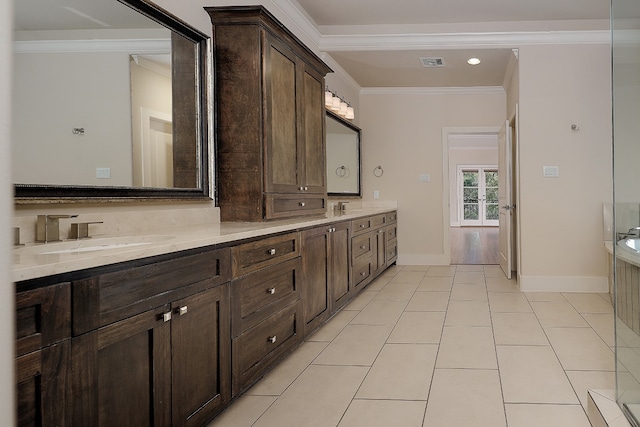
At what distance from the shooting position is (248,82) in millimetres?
3035

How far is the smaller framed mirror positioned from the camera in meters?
5.53

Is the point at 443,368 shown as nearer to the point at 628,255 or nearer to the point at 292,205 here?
the point at 628,255

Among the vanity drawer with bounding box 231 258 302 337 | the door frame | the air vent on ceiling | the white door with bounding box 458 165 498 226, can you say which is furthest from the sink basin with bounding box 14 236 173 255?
the white door with bounding box 458 165 498 226

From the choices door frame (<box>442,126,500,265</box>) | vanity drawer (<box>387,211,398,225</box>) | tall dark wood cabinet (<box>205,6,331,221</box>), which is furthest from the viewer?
door frame (<box>442,126,500,265</box>)

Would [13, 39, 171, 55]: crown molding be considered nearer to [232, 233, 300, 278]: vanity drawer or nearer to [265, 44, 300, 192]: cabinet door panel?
[265, 44, 300, 192]: cabinet door panel

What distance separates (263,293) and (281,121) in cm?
128

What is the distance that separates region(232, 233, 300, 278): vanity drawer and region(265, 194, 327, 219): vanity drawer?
0.30m

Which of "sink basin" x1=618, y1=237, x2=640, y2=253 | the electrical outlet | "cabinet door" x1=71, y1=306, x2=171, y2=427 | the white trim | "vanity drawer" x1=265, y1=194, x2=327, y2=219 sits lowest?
the white trim

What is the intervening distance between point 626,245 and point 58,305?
1745mm

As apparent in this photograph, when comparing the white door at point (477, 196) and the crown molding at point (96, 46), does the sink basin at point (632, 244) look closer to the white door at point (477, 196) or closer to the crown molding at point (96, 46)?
the crown molding at point (96, 46)

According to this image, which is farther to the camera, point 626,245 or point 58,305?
point 626,245

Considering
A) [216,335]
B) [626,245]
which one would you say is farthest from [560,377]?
[216,335]

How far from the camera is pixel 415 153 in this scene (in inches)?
271

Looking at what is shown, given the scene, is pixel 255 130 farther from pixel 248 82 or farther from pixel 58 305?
pixel 58 305
